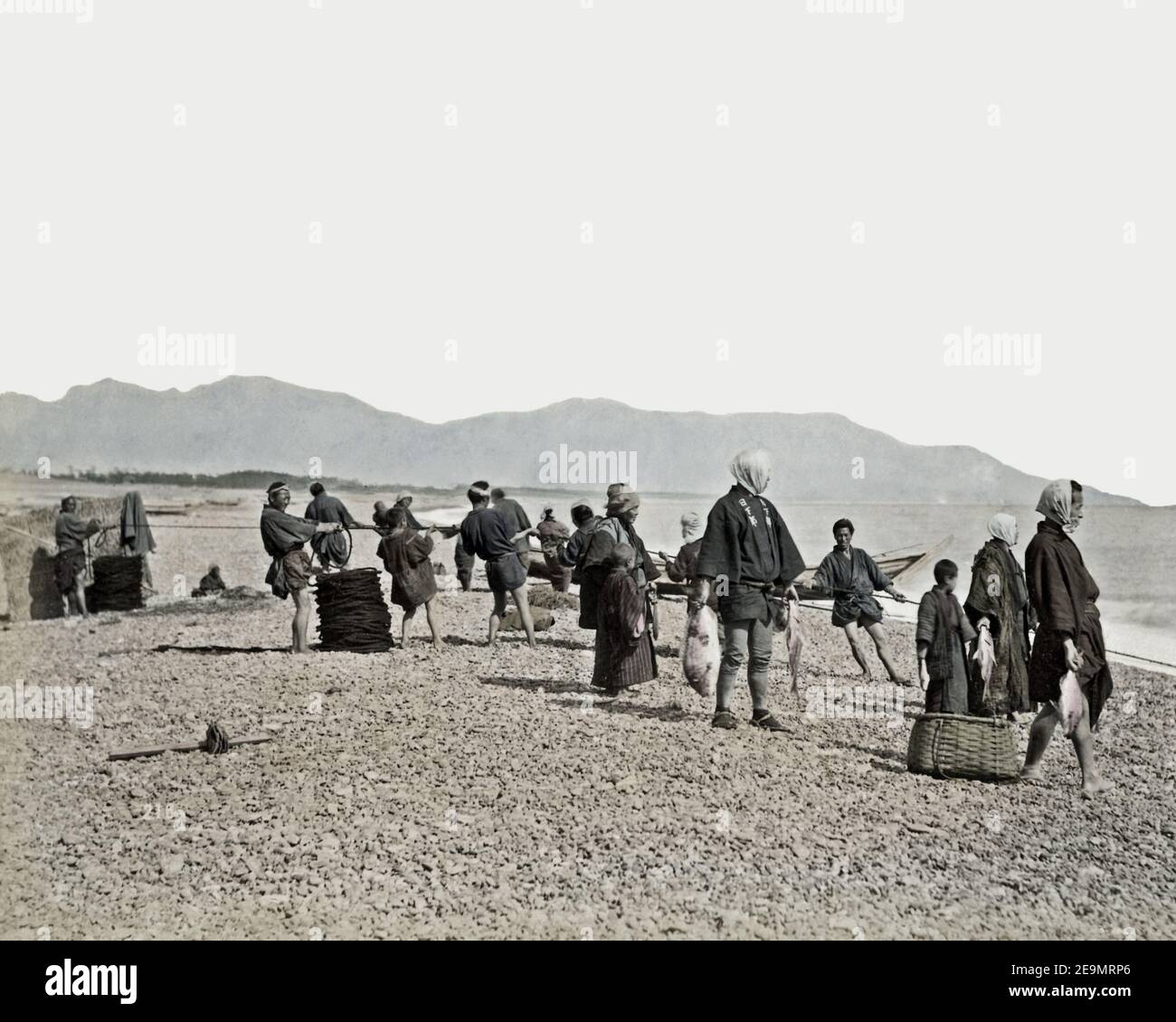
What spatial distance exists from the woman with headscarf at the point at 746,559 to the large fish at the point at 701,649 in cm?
42

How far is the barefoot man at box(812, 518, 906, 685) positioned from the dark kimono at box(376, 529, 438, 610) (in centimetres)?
385

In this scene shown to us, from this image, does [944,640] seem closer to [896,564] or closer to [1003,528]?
[1003,528]

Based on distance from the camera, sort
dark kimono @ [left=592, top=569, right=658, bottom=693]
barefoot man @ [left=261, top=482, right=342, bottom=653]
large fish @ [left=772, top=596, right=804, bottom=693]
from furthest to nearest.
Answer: barefoot man @ [left=261, top=482, right=342, bottom=653] < dark kimono @ [left=592, top=569, right=658, bottom=693] < large fish @ [left=772, top=596, right=804, bottom=693]

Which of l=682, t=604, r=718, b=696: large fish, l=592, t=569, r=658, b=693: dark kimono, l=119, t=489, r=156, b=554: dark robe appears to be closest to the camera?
l=682, t=604, r=718, b=696: large fish

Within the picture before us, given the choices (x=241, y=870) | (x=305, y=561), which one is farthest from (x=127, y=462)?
(x=241, y=870)

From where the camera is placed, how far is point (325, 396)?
20891 mm

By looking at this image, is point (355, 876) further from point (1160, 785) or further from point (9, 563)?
point (9, 563)

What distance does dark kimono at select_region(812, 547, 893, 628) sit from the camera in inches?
395

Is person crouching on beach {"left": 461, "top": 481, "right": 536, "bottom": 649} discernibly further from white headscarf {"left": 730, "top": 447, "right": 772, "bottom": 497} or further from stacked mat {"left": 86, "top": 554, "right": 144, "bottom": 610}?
stacked mat {"left": 86, "top": 554, "right": 144, "bottom": 610}

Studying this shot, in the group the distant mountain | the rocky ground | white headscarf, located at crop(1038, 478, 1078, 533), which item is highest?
the distant mountain

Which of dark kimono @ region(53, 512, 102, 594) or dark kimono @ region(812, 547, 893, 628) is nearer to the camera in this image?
dark kimono @ region(812, 547, 893, 628)

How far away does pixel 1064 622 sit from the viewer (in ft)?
21.8

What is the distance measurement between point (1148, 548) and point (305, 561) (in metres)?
9.56

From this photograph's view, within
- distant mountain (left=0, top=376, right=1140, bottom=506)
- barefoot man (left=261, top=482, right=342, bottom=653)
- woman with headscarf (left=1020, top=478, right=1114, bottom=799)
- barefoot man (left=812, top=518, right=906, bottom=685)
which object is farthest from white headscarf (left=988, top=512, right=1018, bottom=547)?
barefoot man (left=261, top=482, right=342, bottom=653)
